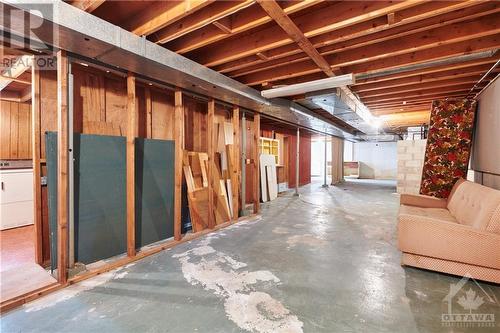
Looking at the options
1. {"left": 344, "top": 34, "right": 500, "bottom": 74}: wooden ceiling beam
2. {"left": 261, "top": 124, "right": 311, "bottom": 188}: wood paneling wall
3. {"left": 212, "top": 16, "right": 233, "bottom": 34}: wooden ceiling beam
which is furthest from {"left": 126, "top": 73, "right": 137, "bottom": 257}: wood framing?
{"left": 261, "top": 124, "right": 311, "bottom": 188}: wood paneling wall

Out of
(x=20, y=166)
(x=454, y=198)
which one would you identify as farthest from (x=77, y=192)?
(x=454, y=198)

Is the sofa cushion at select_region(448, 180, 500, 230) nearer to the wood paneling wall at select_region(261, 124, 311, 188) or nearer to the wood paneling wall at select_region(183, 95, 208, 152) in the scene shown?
the wood paneling wall at select_region(183, 95, 208, 152)

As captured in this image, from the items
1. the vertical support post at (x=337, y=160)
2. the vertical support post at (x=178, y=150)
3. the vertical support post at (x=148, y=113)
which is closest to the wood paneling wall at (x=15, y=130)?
the vertical support post at (x=148, y=113)

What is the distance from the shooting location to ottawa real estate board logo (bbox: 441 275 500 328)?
171cm

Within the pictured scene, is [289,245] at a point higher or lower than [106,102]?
lower

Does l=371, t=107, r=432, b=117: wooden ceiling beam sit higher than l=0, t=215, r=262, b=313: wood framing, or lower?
higher

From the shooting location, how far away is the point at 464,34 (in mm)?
2357

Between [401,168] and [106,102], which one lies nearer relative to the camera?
[106,102]

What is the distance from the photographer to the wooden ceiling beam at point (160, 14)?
189cm

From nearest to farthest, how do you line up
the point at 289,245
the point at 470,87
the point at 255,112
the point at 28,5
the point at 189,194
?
the point at 28,5 < the point at 289,245 < the point at 189,194 < the point at 470,87 < the point at 255,112

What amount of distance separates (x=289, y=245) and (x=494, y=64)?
133 inches

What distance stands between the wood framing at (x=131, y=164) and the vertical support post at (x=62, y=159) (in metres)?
0.58

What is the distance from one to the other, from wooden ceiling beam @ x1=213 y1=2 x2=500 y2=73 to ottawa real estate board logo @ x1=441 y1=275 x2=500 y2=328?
2265 millimetres

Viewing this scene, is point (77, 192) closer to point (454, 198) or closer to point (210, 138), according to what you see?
point (210, 138)
